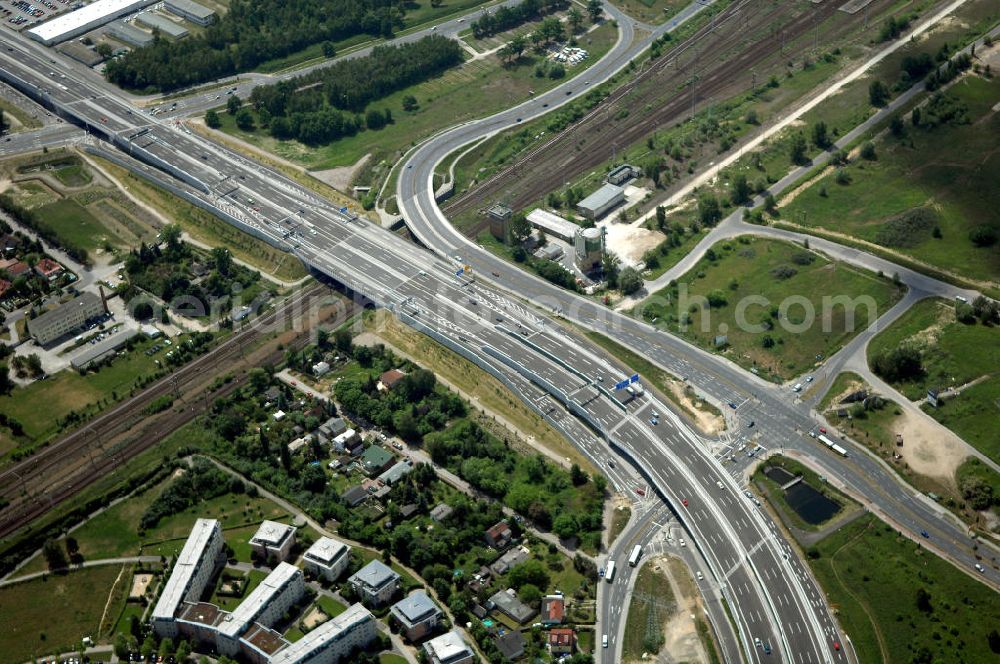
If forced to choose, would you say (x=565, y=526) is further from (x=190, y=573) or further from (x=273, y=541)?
(x=190, y=573)

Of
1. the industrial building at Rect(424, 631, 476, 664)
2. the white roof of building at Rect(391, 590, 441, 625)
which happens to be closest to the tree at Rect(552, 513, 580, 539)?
the white roof of building at Rect(391, 590, 441, 625)

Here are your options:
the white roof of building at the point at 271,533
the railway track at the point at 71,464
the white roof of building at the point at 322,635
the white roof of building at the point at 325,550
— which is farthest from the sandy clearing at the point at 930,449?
the railway track at the point at 71,464

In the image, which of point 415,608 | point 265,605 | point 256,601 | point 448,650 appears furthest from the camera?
point 256,601

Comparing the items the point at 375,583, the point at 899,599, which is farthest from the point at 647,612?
the point at 375,583

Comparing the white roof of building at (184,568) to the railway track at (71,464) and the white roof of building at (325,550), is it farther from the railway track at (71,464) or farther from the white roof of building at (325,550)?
the railway track at (71,464)

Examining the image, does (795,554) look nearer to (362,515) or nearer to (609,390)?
(609,390)

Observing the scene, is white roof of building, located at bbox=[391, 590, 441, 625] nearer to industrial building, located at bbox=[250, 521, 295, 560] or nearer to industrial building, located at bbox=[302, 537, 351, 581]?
industrial building, located at bbox=[302, 537, 351, 581]
